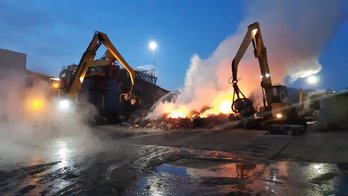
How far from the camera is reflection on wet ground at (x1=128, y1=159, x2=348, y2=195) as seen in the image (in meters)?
6.54

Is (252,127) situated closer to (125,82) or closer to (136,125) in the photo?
(136,125)

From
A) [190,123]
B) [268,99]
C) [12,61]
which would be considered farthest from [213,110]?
[12,61]

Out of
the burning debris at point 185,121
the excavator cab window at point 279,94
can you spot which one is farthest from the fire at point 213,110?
the excavator cab window at point 279,94

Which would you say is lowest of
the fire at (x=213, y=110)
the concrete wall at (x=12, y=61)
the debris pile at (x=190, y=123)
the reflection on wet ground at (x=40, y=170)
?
the reflection on wet ground at (x=40, y=170)

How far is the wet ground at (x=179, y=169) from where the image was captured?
673 cm

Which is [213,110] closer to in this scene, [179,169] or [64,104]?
[64,104]

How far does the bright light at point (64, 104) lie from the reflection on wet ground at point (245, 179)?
10.2 meters

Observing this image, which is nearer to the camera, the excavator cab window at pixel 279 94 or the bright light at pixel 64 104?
the bright light at pixel 64 104

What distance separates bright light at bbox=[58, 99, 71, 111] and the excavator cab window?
38.2ft

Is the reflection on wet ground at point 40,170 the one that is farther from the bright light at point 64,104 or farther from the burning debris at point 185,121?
the burning debris at point 185,121

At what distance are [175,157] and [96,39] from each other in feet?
34.3

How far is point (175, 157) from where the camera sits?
34.5 ft

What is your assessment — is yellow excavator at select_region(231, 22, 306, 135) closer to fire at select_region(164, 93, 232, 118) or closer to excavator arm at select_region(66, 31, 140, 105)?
fire at select_region(164, 93, 232, 118)

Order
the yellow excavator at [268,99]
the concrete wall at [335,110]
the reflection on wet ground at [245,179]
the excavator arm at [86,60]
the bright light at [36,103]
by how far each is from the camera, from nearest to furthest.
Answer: the reflection on wet ground at [245,179], the bright light at [36,103], the excavator arm at [86,60], the concrete wall at [335,110], the yellow excavator at [268,99]
